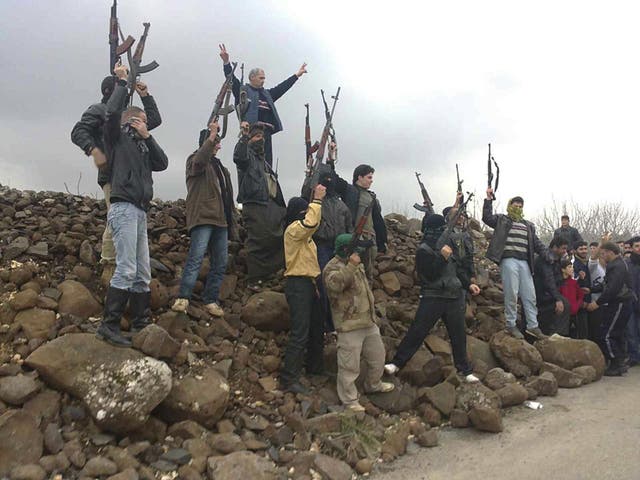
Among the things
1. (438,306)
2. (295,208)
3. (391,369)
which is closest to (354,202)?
(295,208)

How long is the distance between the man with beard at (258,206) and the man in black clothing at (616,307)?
15.4 ft

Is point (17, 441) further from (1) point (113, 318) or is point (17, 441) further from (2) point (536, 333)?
(2) point (536, 333)

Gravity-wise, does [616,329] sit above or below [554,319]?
below

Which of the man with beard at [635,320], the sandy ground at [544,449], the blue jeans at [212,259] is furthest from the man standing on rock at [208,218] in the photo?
the man with beard at [635,320]

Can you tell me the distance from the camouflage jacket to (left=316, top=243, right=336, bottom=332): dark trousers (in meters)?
0.43

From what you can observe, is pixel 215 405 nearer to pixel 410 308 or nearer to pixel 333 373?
pixel 333 373

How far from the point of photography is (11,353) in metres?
4.17

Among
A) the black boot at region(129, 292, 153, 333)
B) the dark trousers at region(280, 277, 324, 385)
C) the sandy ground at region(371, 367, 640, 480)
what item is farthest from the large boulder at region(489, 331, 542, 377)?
the black boot at region(129, 292, 153, 333)

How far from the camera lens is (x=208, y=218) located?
5.25m

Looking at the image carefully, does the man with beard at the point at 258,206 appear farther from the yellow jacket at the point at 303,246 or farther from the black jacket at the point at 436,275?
the black jacket at the point at 436,275

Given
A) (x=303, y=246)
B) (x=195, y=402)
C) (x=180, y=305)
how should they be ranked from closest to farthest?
(x=195, y=402), (x=303, y=246), (x=180, y=305)

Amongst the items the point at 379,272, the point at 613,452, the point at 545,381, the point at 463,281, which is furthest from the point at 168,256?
the point at 613,452

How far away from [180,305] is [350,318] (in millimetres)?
1821

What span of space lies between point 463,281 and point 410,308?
1284mm
